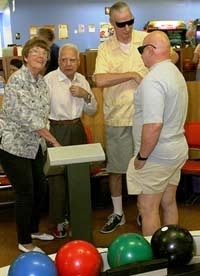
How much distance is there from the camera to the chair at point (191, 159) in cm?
400

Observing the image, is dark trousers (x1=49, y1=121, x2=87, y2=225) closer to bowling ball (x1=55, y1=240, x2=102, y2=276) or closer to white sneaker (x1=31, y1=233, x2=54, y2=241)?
white sneaker (x1=31, y1=233, x2=54, y2=241)

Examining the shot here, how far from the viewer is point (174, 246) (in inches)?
68.1

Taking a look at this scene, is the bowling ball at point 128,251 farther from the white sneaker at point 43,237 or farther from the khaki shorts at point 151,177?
→ the white sneaker at point 43,237

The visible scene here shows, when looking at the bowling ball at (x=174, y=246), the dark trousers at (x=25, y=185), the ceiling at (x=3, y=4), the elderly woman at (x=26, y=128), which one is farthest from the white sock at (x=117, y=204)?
the ceiling at (x=3, y=4)

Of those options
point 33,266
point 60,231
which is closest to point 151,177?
point 33,266

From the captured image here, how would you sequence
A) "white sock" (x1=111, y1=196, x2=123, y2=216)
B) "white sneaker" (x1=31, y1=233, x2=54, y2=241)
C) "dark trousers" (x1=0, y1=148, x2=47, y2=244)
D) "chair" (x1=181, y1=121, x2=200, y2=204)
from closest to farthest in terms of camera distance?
"dark trousers" (x1=0, y1=148, x2=47, y2=244), "white sneaker" (x1=31, y1=233, x2=54, y2=241), "white sock" (x1=111, y1=196, x2=123, y2=216), "chair" (x1=181, y1=121, x2=200, y2=204)

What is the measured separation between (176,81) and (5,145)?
116 cm

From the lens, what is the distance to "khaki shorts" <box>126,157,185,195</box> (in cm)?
250

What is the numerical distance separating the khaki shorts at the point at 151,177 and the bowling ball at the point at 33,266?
3.20 ft

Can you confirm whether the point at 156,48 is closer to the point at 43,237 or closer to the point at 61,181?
the point at 61,181

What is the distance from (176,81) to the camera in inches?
94.5

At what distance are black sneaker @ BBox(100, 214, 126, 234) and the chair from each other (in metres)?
0.73

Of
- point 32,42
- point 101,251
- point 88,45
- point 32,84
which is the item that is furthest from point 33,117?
point 88,45

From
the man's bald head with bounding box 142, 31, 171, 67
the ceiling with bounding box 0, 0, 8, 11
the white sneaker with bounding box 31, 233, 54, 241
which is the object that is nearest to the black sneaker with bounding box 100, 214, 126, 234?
the white sneaker with bounding box 31, 233, 54, 241
